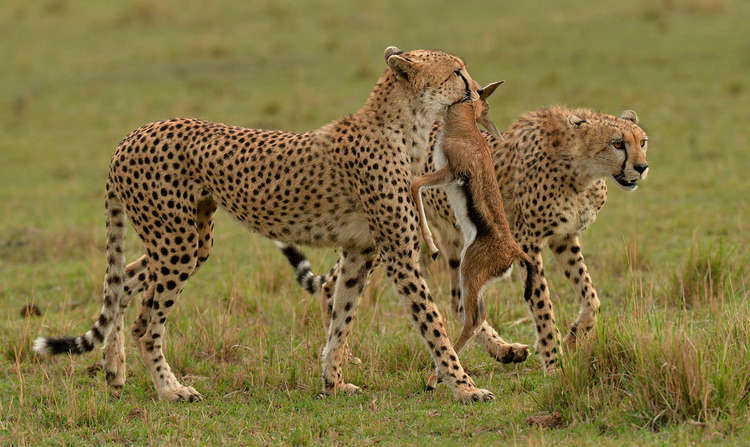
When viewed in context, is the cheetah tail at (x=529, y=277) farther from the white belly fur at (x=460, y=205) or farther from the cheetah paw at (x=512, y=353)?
the cheetah paw at (x=512, y=353)

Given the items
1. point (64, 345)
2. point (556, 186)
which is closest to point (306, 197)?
point (556, 186)

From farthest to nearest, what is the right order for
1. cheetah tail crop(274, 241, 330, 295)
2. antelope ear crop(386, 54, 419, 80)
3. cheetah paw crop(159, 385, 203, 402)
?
cheetah tail crop(274, 241, 330, 295) → cheetah paw crop(159, 385, 203, 402) → antelope ear crop(386, 54, 419, 80)

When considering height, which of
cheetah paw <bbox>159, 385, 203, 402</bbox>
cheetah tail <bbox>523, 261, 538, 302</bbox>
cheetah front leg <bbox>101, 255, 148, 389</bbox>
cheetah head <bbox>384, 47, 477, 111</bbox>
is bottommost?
cheetah paw <bbox>159, 385, 203, 402</bbox>

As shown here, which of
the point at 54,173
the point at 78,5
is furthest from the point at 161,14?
the point at 54,173

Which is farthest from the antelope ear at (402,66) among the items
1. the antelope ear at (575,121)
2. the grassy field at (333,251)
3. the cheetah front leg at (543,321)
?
the grassy field at (333,251)

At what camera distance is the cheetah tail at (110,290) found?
4750 mm

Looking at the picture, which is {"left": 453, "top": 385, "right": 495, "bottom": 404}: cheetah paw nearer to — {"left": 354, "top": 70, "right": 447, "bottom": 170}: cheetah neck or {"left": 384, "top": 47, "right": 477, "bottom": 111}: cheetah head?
{"left": 354, "top": 70, "right": 447, "bottom": 170}: cheetah neck

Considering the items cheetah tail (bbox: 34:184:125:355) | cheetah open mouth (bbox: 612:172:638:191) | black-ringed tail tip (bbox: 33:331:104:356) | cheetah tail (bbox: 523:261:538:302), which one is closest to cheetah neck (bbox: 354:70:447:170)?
cheetah tail (bbox: 523:261:538:302)

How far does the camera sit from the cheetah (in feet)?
14.3

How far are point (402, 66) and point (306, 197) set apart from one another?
662mm

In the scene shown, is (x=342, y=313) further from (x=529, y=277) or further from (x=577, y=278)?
(x=577, y=278)

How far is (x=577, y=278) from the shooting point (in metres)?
4.96

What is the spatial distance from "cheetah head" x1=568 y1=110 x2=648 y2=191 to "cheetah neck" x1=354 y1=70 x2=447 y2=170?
2.39ft

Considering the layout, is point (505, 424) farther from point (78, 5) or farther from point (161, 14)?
point (78, 5)
